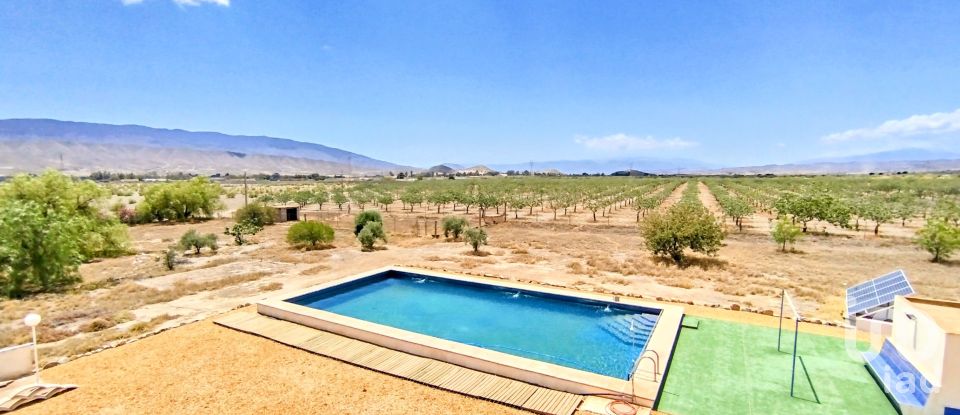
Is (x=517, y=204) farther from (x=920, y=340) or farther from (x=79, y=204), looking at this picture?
(x=920, y=340)

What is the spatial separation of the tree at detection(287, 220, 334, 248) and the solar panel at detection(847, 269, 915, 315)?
20726 mm

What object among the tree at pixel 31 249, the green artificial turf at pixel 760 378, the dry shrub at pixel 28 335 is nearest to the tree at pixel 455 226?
the tree at pixel 31 249

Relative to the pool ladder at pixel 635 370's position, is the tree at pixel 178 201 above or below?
above

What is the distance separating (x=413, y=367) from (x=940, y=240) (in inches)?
920

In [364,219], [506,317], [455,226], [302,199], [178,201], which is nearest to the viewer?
[506,317]

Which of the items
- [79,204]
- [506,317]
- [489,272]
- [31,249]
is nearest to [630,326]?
[506,317]

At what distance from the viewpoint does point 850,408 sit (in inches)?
281

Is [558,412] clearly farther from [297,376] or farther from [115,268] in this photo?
[115,268]

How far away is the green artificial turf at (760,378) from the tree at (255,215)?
29714 millimetres

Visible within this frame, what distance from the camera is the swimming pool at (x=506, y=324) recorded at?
8320mm

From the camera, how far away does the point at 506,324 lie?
39.7ft

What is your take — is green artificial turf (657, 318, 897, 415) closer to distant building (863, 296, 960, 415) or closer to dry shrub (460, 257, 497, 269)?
distant building (863, 296, 960, 415)

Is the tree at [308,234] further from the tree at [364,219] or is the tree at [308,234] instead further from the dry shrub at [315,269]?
the dry shrub at [315,269]

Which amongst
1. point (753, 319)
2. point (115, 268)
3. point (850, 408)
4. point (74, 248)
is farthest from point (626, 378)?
point (115, 268)
